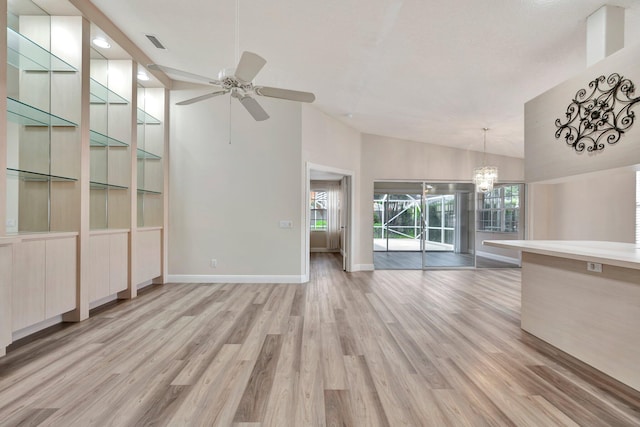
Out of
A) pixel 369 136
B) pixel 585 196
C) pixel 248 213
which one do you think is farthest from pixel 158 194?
pixel 585 196

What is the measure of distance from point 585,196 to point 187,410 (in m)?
6.96

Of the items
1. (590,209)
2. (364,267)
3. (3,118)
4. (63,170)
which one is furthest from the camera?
(364,267)

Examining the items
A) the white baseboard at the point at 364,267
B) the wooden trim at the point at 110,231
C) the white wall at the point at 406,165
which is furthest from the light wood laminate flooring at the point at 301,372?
the white wall at the point at 406,165

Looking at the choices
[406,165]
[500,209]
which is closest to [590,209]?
[500,209]

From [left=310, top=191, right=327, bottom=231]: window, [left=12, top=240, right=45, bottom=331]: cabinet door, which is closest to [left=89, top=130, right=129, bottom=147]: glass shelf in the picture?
[left=12, top=240, right=45, bottom=331]: cabinet door

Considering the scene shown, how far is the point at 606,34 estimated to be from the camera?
7.70 ft

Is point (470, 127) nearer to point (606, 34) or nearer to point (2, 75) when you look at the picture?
Answer: point (606, 34)

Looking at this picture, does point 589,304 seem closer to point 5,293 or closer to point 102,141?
point 5,293

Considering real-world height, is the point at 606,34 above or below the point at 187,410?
above

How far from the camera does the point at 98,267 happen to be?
341 cm

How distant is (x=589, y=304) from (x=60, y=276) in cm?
486

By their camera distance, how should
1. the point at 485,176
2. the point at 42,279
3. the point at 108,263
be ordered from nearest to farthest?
the point at 42,279 → the point at 108,263 → the point at 485,176

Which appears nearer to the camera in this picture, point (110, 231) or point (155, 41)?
point (110, 231)

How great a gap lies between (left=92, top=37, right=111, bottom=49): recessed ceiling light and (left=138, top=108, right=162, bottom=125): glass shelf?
3.54 ft
